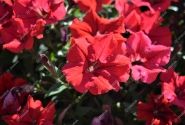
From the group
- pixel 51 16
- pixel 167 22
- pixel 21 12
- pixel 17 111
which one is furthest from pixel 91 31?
pixel 167 22

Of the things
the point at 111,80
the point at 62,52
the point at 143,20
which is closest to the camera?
the point at 111,80

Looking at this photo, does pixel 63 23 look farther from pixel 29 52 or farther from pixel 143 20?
pixel 143 20

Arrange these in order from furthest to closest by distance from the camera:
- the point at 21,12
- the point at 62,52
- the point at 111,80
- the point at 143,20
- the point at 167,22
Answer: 1. the point at 167,22
2. the point at 62,52
3. the point at 143,20
4. the point at 21,12
5. the point at 111,80

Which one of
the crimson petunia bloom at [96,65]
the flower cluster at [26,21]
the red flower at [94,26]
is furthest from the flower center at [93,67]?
the flower cluster at [26,21]

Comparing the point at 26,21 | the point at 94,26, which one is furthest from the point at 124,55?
the point at 26,21

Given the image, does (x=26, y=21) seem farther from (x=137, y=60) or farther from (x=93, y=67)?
(x=137, y=60)

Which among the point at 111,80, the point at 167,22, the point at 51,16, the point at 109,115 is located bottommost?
the point at 167,22

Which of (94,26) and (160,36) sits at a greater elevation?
(94,26)
